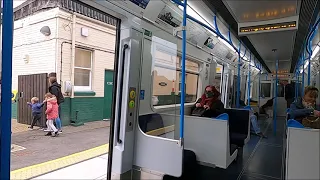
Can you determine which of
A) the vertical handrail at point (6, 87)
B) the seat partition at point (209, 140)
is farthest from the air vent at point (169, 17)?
the vertical handrail at point (6, 87)

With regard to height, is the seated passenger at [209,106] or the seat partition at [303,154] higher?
the seated passenger at [209,106]

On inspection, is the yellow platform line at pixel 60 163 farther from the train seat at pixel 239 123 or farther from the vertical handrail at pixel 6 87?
the train seat at pixel 239 123

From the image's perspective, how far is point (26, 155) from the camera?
4.05 meters

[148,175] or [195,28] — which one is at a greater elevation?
[195,28]

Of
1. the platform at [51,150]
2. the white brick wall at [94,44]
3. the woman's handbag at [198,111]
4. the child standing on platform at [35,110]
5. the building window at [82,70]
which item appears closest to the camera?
the platform at [51,150]

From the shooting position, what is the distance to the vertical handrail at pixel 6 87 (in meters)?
1.45

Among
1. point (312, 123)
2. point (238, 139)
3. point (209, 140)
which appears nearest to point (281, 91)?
point (238, 139)

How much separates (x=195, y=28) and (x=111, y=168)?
281cm

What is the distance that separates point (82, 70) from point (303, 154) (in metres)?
6.46

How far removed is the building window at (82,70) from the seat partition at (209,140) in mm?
4969

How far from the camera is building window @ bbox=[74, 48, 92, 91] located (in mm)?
6949

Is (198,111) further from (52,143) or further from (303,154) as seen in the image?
(52,143)

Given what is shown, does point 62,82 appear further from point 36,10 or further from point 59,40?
point 36,10

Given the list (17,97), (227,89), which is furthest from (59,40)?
(227,89)
